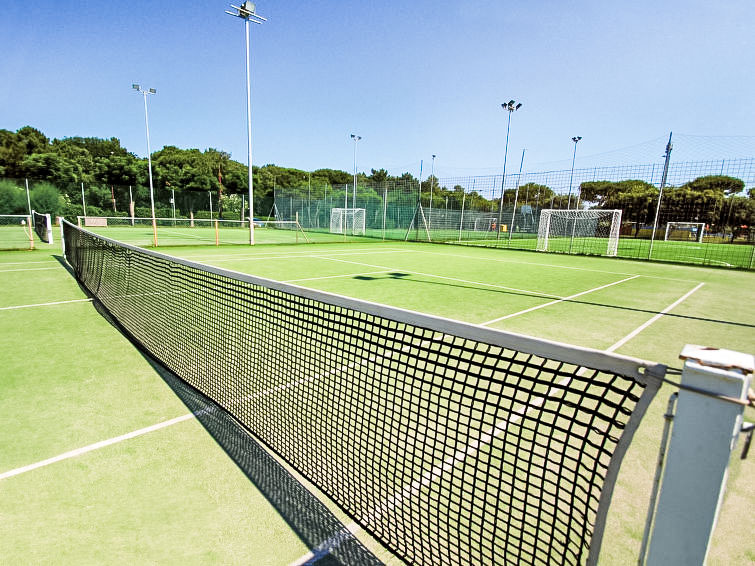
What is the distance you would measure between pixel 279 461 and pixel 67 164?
5495cm

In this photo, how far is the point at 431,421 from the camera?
9.07 feet

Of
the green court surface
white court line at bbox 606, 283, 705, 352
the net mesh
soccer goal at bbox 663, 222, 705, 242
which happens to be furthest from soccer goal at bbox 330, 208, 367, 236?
soccer goal at bbox 663, 222, 705, 242

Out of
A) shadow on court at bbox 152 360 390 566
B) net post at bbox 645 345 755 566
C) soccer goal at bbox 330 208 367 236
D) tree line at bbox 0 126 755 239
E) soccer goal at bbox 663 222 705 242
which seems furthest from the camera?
soccer goal at bbox 663 222 705 242

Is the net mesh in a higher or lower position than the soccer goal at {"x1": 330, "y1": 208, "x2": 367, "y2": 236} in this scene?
lower

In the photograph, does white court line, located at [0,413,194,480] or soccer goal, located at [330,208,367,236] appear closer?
white court line, located at [0,413,194,480]

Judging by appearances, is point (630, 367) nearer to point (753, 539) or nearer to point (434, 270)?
point (753, 539)

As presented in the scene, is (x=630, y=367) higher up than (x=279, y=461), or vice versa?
(x=630, y=367)

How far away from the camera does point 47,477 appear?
2430 mm

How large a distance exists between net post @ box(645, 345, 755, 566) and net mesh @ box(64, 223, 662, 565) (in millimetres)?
164

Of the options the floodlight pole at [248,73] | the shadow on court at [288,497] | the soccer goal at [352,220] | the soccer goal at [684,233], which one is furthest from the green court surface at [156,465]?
the soccer goal at [684,233]

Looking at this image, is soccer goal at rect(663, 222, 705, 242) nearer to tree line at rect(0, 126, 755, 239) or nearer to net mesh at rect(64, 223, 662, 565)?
tree line at rect(0, 126, 755, 239)

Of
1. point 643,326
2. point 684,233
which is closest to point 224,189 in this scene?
point 684,233

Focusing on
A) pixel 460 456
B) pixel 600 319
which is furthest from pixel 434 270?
pixel 460 456

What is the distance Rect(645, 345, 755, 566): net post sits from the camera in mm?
1008
